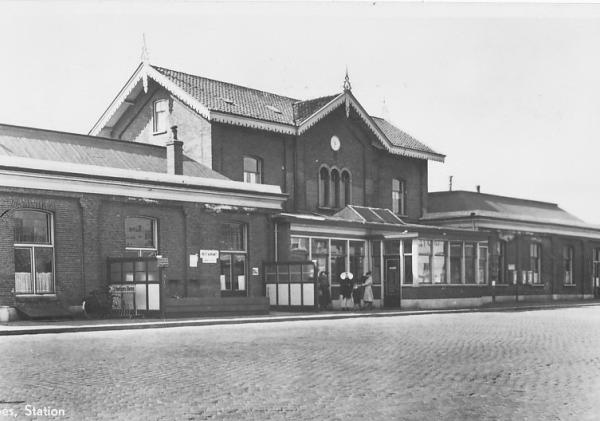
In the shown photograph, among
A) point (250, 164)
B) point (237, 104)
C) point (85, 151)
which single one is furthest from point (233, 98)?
point (85, 151)

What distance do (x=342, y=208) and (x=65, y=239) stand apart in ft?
50.4

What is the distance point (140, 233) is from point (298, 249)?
6.70 metres

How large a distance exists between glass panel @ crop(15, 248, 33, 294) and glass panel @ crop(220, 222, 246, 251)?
295 inches

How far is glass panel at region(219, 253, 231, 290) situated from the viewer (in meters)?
27.4

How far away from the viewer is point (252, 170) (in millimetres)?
31609

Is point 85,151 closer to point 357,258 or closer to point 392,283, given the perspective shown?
point 357,258

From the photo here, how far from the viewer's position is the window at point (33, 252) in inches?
844

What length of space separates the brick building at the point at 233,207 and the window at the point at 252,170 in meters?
0.06

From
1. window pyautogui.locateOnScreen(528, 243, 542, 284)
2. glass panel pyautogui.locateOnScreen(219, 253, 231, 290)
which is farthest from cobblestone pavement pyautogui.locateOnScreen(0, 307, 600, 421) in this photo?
window pyautogui.locateOnScreen(528, 243, 542, 284)

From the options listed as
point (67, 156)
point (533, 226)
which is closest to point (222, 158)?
point (67, 156)

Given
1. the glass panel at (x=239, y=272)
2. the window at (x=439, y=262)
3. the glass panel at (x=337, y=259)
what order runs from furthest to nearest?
1. the window at (x=439, y=262)
2. the glass panel at (x=337, y=259)
3. the glass panel at (x=239, y=272)

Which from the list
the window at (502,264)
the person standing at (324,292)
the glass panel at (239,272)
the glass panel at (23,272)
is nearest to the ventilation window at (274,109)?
the glass panel at (239,272)

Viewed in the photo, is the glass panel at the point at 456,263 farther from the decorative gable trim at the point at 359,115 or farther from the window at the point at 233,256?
the window at the point at 233,256

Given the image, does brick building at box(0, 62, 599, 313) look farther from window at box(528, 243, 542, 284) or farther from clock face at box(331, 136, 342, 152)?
window at box(528, 243, 542, 284)
